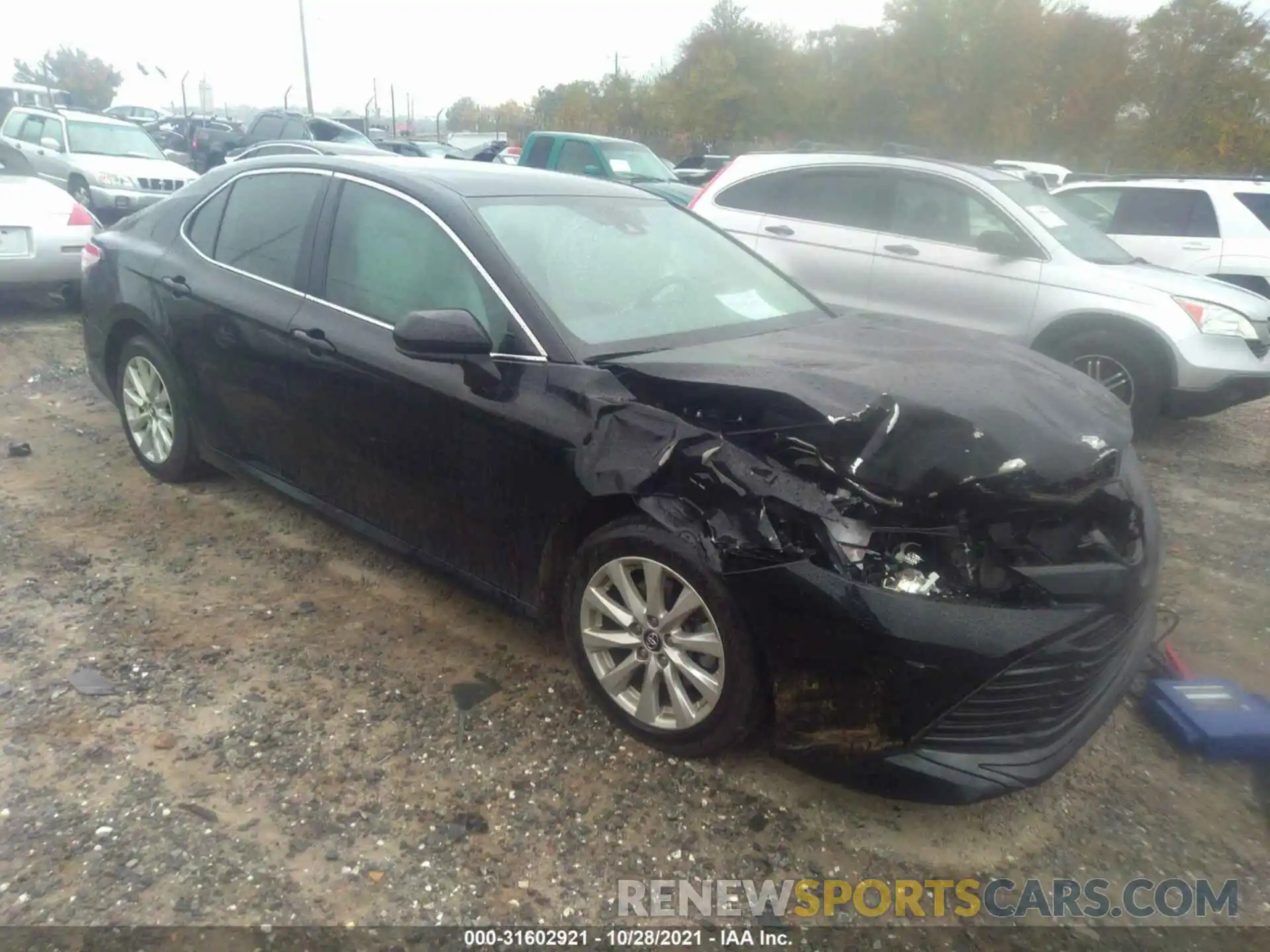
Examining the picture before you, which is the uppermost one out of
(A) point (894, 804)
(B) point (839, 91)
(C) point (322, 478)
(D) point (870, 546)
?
(B) point (839, 91)

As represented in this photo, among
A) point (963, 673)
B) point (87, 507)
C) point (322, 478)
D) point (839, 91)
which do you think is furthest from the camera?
point (839, 91)

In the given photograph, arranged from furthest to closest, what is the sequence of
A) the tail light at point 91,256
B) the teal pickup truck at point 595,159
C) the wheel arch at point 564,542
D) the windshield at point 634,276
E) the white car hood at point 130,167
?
the teal pickup truck at point 595,159 < the white car hood at point 130,167 < the tail light at point 91,256 < the windshield at point 634,276 < the wheel arch at point 564,542

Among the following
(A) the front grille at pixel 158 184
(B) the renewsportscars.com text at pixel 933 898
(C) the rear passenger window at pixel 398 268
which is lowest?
(B) the renewsportscars.com text at pixel 933 898

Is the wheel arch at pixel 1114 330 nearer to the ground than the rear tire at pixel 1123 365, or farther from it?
farther from it

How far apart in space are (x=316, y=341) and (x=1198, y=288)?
5.69 metres

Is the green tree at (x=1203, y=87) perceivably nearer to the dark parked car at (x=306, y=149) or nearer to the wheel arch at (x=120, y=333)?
the dark parked car at (x=306, y=149)

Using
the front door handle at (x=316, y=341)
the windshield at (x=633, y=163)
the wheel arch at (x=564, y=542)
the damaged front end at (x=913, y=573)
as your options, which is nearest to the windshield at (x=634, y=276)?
the wheel arch at (x=564, y=542)

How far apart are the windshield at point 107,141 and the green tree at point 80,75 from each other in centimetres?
5220

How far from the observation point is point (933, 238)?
6.87 metres

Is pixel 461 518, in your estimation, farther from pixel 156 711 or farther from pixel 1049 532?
pixel 1049 532

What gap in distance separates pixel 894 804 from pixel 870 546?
0.88 metres

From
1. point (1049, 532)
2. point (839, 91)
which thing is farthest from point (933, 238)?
point (839, 91)

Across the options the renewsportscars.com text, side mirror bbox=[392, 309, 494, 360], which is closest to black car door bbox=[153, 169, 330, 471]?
side mirror bbox=[392, 309, 494, 360]

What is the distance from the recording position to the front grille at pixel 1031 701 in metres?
2.51
